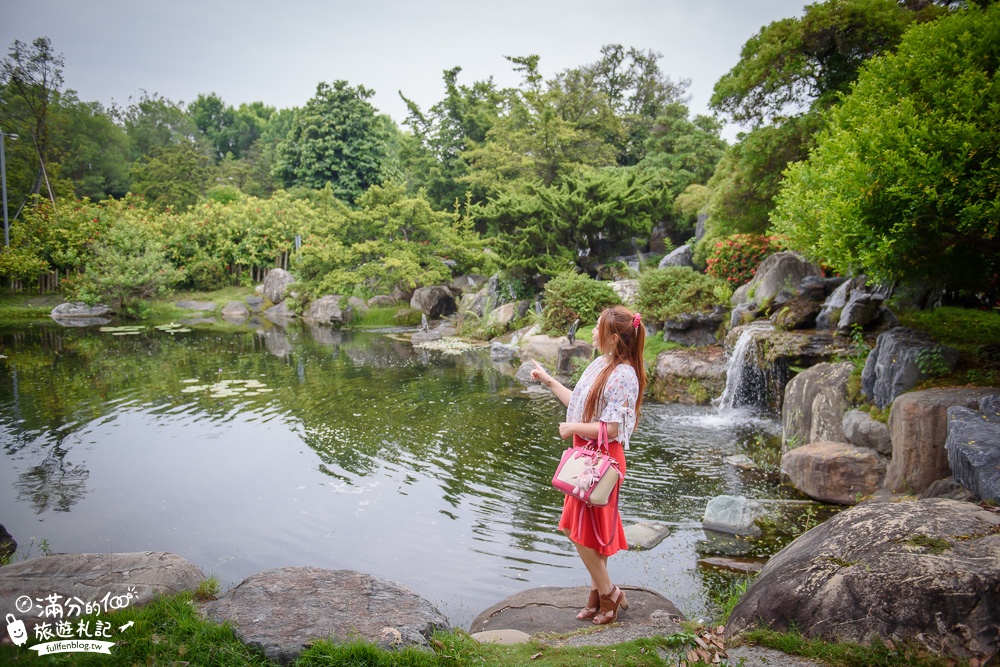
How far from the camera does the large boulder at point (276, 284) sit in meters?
30.3

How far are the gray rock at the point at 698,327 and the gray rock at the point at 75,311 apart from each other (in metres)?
23.3

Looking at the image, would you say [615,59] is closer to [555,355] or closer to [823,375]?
[555,355]

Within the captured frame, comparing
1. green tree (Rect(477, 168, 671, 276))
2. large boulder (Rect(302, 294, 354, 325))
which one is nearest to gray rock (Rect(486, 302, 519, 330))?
green tree (Rect(477, 168, 671, 276))

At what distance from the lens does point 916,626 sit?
3.07 m

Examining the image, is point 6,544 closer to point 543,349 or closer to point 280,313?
point 543,349

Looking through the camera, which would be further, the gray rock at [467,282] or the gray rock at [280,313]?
the gray rock at [280,313]

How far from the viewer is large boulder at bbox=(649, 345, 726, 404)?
38.0ft

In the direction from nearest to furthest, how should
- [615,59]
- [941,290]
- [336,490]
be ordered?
[336,490] < [941,290] < [615,59]

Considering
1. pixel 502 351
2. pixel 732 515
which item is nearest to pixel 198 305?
pixel 502 351

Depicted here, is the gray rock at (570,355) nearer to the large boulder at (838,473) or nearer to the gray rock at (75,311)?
the large boulder at (838,473)

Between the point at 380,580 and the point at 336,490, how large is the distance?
12.5 ft

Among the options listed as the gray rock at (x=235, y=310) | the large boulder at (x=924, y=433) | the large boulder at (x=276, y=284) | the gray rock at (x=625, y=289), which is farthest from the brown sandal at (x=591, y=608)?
the large boulder at (x=276, y=284)

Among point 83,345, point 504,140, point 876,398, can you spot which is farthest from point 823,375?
point 504,140

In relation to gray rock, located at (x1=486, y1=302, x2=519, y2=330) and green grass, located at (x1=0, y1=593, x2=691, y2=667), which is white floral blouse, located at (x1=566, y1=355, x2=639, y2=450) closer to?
green grass, located at (x1=0, y1=593, x2=691, y2=667)
